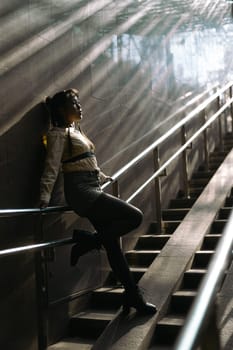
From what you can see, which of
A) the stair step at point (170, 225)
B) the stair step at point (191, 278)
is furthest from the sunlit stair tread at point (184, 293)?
the stair step at point (170, 225)

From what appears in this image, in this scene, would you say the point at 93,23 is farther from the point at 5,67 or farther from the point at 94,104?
the point at 5,67

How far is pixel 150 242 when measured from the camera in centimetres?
542

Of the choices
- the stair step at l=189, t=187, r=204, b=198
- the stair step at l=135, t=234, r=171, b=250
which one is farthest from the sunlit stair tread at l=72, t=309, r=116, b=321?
the stair step at l=189, t=187, r=204, b=198

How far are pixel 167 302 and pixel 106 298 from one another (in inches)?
31.9

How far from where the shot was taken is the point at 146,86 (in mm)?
6246

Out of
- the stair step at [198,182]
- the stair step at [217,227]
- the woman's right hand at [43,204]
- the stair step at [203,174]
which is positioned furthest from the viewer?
the stair step at [203,174]

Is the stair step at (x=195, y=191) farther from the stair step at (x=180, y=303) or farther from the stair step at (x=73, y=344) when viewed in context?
the stair step at (x=73, y=344)

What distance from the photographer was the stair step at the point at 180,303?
372 cm

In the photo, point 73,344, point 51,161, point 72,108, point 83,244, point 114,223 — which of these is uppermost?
point 72,108

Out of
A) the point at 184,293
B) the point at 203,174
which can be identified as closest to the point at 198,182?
the point at 203,174

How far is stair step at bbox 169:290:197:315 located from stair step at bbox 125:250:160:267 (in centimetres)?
107

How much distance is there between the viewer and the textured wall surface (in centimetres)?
347

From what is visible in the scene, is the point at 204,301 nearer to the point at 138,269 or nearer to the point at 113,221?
the point at 113,221

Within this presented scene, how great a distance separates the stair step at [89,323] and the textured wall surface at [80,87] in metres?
0.25
